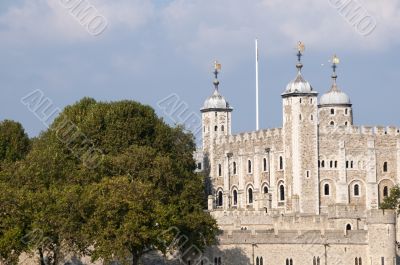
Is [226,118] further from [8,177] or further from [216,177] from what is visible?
[8,177]

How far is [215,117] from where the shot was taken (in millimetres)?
111875

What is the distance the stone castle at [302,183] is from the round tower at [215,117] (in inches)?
3.4

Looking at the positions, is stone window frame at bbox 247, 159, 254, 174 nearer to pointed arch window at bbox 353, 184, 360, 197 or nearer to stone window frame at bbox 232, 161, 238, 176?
stone window frame at bbox 232, 161, 238, 176

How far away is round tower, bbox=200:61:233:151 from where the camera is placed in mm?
111625

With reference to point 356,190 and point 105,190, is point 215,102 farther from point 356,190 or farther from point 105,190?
point 105,190

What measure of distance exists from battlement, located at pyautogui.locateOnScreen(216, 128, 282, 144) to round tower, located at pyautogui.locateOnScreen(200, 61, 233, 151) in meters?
1.46

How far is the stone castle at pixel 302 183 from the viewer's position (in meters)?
68.5

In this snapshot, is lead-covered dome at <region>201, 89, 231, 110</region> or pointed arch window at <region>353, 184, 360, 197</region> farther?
lead-covered dome at <region>201, 89, 231, 110</region>

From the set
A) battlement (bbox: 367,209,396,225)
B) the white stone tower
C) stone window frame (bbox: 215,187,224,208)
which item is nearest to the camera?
battlement (bbox: 367,209,396,225)

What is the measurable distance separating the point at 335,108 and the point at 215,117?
10474 mm

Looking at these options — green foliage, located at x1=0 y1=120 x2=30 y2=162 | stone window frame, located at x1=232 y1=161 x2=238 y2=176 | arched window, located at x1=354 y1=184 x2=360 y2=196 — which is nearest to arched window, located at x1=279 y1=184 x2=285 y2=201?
arched window, located at x1=354 y1=184 x2=360 y2=196

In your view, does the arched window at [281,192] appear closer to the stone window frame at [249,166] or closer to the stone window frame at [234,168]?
the stone window frame at [249,166]

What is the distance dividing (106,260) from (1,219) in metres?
5.40

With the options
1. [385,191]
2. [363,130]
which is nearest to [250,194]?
[363,130]
